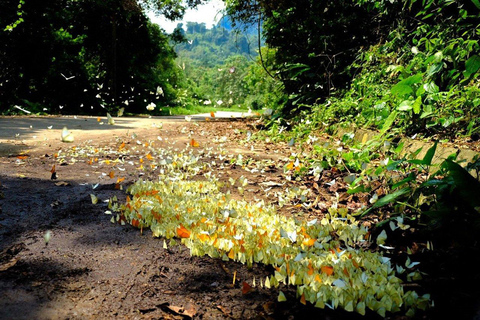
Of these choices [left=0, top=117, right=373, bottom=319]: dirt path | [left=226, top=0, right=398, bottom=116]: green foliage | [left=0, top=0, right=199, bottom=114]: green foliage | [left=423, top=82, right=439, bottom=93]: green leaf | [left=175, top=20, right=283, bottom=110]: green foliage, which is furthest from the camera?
[left=0, top=0, right=199, bottom=114]: green foliage

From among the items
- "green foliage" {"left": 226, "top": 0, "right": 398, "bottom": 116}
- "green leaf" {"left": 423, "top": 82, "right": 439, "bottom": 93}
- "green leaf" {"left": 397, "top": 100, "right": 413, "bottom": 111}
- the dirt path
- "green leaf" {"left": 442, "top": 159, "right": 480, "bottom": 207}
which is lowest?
the dirt path

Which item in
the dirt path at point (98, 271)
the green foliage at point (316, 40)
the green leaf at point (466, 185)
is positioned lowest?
the dirt path at point (98, 271)

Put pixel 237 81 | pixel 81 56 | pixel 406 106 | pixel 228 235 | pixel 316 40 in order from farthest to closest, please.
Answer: pixel 237 81, pixel 81 56, pixel 316 40, pixel 406 106, pixel 228 235

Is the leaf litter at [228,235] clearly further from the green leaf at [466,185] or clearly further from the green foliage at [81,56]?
the green foliage at [81,56]

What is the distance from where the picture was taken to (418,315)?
4.39 feet

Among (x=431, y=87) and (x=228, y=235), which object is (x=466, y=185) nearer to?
(x=228, y=235)

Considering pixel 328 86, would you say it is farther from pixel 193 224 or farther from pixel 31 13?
pixel 31 13

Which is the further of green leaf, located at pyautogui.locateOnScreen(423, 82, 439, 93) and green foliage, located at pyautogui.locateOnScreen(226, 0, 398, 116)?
green foliage, located at pyautogui.locateOnScreen(226, 0, 398, 116)

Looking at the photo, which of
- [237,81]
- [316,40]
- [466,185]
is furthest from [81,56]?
[237,81]

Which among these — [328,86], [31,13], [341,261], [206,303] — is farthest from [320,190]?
[31,13]

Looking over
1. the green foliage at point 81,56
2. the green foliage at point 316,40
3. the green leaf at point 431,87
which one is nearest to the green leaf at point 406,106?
the green leaf at point 431,87

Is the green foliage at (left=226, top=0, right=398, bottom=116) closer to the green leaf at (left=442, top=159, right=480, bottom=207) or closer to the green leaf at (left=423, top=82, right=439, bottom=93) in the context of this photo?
the green leaf at (left=423, top=82, right=439, bottom=93)

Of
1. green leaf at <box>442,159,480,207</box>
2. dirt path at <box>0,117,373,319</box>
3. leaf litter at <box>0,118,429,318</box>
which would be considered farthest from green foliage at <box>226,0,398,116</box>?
dirt path at <box>0,117,373,319</box>

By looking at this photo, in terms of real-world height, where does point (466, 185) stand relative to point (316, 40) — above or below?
below
